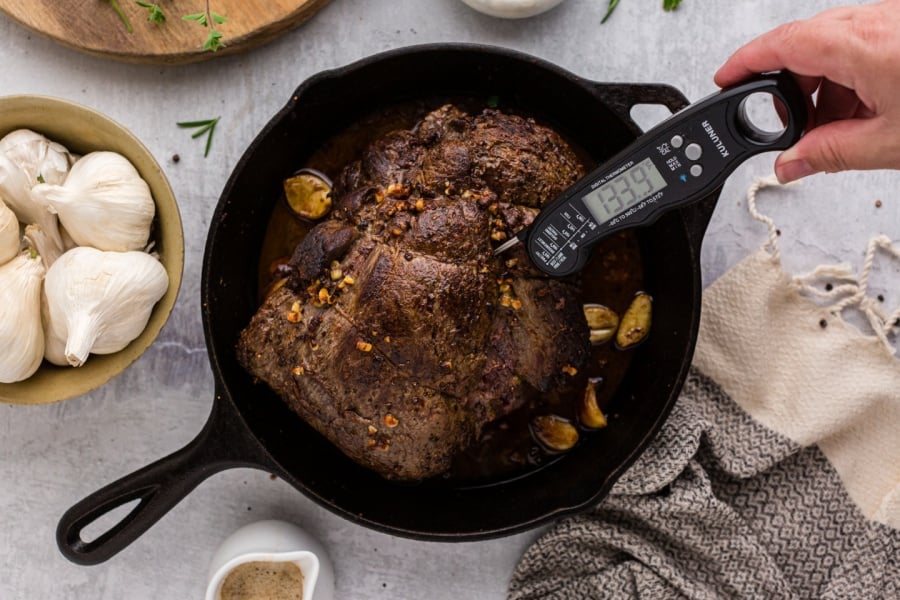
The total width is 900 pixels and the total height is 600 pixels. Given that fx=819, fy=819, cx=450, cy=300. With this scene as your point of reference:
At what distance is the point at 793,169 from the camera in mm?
1781

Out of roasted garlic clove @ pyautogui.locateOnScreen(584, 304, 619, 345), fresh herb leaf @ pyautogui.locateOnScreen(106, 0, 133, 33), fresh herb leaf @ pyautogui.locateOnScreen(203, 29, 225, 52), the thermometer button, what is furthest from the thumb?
fresh herb leaf @ pyautogui.locateOnScreen(106, 0, 133, 33)

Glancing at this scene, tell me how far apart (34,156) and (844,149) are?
192cm

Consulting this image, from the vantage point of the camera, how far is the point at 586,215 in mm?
1835

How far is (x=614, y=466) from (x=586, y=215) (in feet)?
2.49

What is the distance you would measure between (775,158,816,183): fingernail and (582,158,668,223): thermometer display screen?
26 centimetres

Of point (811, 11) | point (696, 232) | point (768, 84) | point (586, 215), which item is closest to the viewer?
point (768, 84)

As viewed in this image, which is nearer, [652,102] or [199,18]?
[652,102]

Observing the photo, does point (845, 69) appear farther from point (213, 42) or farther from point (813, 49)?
point (213, 42)

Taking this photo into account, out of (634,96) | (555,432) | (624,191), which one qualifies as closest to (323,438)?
(555,432)

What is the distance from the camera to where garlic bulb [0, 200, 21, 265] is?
1.99 metres

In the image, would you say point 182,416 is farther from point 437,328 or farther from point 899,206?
point 899,206

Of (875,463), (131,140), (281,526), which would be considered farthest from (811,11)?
(281,526)

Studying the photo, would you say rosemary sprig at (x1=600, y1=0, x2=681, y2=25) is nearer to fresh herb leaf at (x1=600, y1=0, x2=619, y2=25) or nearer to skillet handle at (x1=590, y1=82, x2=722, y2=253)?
fresh herb leaf at (x1=600, y1=0, x2=619, y2=25)

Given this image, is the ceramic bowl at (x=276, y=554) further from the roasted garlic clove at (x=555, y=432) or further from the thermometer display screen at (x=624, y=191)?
the thermometer display screen at (x=624, y=191)
